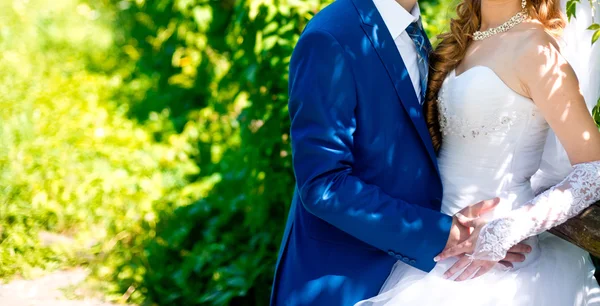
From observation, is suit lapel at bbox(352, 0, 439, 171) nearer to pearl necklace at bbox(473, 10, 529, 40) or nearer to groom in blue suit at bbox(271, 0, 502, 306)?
groom in blue suit at bbox(271, 0, 502, 306)

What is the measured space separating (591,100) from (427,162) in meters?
0.58

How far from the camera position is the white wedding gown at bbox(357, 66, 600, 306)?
197 centimetres

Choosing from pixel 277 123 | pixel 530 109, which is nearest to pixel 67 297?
pixel 277 123

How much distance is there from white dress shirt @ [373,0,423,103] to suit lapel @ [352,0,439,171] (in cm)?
4

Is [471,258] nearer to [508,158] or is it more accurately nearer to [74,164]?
[508,158]

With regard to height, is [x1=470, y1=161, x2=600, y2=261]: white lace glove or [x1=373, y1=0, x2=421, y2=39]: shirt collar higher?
[x1=373, y1=0, x2=421, y2=39]: shirt collar

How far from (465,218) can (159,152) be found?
392cm

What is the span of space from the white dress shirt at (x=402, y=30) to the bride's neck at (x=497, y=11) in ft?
0.95

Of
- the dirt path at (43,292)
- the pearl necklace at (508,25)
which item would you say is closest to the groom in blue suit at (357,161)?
the pearl necklace at (508,25)

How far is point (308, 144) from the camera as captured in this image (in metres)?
1.82

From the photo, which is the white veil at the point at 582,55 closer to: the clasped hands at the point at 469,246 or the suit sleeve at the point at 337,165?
the clasped hands at the point at 469,246

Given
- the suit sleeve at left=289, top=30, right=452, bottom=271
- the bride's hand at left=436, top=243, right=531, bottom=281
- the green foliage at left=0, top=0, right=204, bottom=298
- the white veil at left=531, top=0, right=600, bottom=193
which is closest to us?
the suit sleeve at left=289, top=30, right=452, bottom=271

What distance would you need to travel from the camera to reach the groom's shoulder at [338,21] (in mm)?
1860

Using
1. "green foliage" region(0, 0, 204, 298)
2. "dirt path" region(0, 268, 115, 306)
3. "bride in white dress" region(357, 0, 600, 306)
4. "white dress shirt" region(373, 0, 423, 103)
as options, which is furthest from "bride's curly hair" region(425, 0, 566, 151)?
"green foliage" region(0, 0, 204, 298)
